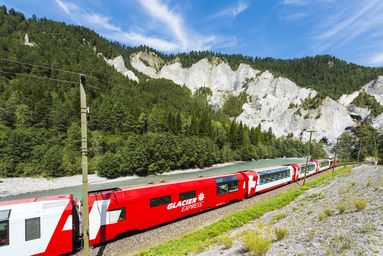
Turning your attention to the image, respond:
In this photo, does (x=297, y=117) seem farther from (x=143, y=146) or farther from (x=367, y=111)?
(x=143, y=146)

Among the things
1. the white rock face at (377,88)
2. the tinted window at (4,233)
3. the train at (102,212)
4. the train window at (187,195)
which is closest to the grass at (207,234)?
the train at (102,212)

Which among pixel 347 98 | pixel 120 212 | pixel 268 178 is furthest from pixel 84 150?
pixel 347 98

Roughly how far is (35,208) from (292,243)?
12.0 m

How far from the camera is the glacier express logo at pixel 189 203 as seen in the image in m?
17.9

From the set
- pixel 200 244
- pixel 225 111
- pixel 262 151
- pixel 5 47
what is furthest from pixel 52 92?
pixel 225 111

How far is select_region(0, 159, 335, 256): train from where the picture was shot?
36.2ft

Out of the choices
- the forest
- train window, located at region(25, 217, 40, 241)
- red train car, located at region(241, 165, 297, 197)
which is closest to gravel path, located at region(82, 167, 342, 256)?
train window, located at region(25, 217, 40, 241)

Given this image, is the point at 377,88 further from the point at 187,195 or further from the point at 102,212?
the point at 102,212

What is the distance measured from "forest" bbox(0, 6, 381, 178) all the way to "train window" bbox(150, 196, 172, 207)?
9.40 meters

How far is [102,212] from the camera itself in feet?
45.2

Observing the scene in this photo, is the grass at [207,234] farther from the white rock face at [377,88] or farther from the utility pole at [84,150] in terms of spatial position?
the white rock face at [377,88]

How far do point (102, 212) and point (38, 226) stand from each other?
129 inches

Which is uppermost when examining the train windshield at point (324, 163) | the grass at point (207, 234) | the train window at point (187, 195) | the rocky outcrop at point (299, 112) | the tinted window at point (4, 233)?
the rocky outcrop at point (299, 112)

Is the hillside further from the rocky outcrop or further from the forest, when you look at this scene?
the rocky outcrop
